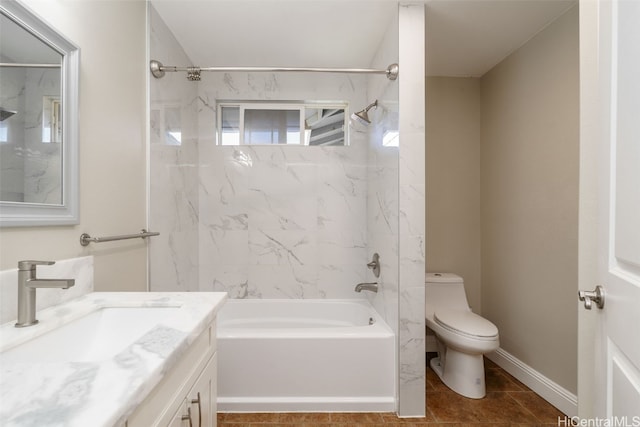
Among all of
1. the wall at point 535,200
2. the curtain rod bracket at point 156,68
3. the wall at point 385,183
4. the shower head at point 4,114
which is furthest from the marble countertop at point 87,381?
the wall at point 535,200

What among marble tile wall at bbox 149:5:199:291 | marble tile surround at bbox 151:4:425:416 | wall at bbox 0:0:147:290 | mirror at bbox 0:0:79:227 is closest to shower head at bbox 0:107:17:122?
mirror at bbox 0:0:79:227

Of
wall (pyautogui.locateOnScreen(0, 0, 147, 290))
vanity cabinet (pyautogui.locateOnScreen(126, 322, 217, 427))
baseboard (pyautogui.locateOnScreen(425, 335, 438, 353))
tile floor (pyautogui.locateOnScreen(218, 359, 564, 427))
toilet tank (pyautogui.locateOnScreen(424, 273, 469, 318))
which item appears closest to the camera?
vanity cabinet (pyautogui.locateOnScreen(126, 322, 217, 427))

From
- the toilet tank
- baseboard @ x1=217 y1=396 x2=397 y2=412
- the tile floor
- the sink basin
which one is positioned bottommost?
the tile floor

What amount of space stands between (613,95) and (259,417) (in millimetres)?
2097

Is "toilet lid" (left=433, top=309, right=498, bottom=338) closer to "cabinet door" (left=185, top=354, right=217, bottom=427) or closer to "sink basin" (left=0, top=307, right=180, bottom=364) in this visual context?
"cabinet door" (left=185, top=354, right=217, bottom=427)

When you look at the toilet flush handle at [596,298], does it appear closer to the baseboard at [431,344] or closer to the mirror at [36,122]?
the mirror at [36,122]

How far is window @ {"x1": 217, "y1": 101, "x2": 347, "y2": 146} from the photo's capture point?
103 inches

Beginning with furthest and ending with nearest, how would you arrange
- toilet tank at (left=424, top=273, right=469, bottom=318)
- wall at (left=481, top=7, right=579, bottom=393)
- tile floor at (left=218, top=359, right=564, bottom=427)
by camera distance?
1. toilet tank at (left=424, top=273, right=469, bottom=318)
2. wall at (left=481, top=7, right=579, bottom=393)
3. tile floor at (left=218, top=359, right=564, bottom=427)

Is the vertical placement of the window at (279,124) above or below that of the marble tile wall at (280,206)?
above

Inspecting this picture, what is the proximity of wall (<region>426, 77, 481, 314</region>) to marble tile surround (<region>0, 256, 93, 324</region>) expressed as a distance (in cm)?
234

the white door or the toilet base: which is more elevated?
the white door

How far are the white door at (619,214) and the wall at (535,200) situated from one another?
120cm

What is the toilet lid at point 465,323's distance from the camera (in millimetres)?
1830

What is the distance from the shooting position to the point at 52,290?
100 centimetres
